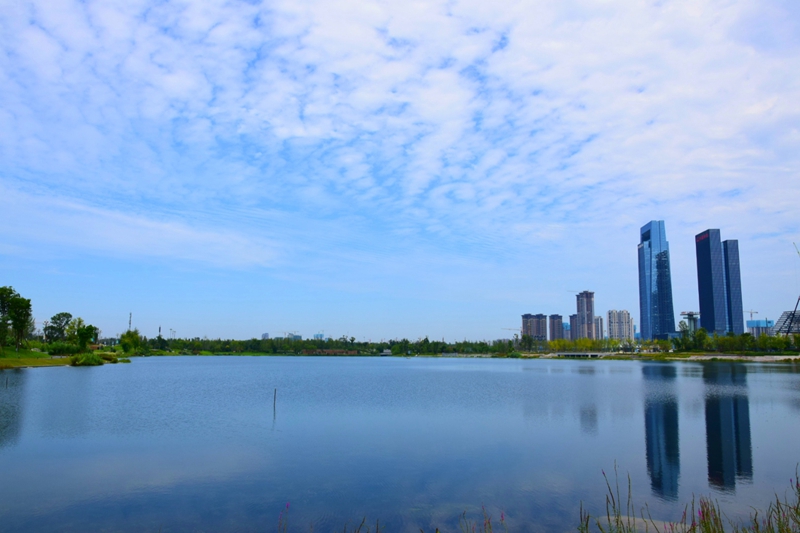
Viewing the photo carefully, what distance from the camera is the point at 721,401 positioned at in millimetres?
41125

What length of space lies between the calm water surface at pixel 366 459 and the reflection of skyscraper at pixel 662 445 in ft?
0.38

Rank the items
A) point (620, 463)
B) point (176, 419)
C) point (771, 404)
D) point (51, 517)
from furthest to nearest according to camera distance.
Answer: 1. point (771, 404)
2. point (176, 419)
3. point (620, 463)
4. point (51, 517)

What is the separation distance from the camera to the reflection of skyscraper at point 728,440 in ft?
65.0

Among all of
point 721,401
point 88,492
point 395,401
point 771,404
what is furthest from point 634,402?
point 88,492

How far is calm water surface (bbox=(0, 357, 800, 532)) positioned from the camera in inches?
611

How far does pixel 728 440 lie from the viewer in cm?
2617

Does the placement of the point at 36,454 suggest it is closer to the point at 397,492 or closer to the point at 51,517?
the point at 51,517

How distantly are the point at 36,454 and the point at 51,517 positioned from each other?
Result: 893cm

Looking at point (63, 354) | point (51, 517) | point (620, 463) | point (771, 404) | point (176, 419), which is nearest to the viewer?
→ point (51, 517)

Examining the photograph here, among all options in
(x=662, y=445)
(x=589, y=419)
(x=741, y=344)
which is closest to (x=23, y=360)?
(x=589, y=419)

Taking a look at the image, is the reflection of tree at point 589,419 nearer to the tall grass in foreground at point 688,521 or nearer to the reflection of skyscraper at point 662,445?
the reflection of skyscraper at point 662,445

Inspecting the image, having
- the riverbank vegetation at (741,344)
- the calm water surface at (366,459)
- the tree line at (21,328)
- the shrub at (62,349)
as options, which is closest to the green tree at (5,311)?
the tree line at (21,328)

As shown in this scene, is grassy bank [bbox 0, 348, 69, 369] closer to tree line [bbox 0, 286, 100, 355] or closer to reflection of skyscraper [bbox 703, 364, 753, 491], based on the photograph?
tree line [bbox 0, 286, 100, 355]

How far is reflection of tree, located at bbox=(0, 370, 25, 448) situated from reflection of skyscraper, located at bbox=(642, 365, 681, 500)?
1078 inches
